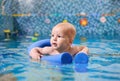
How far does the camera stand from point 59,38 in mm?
4230

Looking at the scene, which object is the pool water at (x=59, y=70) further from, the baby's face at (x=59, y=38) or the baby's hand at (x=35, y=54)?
the baby's face at (x=59, y=38)

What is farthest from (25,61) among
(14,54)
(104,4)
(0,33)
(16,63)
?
(104,4)

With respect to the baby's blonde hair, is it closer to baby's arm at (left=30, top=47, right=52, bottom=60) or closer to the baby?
the baby

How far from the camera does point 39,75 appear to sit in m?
3.26

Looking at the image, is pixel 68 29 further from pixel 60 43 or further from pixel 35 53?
pixel 35 53

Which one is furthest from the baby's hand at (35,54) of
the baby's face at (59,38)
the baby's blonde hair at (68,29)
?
the baby's blonde hair at (68,29)

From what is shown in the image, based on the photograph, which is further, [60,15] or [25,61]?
[60,15]

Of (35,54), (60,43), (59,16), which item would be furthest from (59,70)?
(59,16)

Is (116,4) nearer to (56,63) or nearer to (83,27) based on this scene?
(83,27)

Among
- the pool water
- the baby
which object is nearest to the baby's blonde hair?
the baby

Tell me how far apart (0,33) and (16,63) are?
4.78 metres

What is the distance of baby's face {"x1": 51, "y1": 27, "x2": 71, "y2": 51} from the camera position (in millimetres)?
4230

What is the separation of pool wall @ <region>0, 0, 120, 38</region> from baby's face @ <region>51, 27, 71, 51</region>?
4.73 metres

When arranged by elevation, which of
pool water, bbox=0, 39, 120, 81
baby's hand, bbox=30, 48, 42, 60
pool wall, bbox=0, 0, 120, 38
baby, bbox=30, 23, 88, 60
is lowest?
pool water, bbox=0, 39, 120, 81
